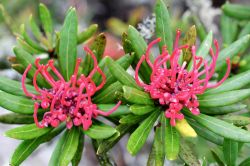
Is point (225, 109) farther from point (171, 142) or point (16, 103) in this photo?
point (16, 103)

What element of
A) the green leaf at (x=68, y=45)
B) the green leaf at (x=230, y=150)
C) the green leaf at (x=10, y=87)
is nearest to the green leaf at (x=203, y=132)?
the green leaf at (x=230, y=150)

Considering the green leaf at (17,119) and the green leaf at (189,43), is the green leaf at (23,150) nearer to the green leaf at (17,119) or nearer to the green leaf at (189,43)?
the green leaf at (17,119)

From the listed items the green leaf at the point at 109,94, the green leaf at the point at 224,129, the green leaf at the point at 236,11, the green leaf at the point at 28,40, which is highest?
the green leaf at the point at 236,11

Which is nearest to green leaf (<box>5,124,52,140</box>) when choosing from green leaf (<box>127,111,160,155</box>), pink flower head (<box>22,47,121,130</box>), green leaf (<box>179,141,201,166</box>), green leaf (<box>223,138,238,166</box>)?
pink flower head (<box>22,47,121,130</box>)

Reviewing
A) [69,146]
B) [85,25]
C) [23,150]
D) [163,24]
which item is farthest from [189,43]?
[85,25]

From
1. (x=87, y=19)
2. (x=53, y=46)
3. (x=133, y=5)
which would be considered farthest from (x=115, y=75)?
(x=133, y=5)

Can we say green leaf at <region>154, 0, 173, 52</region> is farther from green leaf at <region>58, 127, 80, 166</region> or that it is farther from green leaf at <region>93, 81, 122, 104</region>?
green leaf at <region>58, 127, 80, 166</region>
